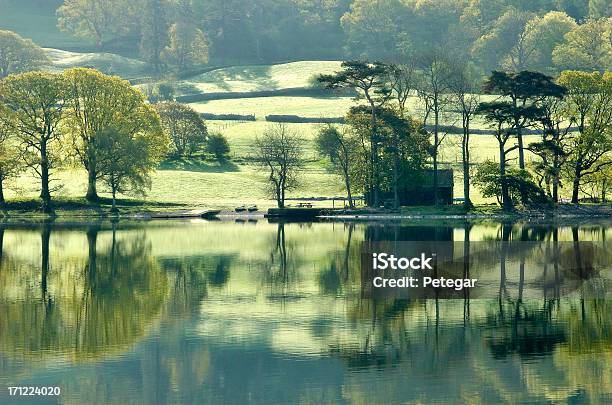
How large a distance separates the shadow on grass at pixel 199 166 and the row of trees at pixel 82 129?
1600 centimetres

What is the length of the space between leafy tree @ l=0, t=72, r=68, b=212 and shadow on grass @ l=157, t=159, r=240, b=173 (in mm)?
21907

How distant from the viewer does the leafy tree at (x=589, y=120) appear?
97312 millimetres

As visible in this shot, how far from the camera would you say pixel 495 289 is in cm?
4781

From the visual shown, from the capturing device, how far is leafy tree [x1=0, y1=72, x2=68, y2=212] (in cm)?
10025

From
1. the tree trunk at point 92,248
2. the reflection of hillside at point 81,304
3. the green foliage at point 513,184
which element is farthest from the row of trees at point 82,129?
the reflection of hillside at point 81,304

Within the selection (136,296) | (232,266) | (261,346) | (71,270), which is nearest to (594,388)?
(261,346)

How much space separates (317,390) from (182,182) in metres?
88.0

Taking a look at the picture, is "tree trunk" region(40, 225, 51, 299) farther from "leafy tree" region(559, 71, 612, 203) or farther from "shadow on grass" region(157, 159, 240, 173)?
"leafy tree" region(559, 71, 612, 203)

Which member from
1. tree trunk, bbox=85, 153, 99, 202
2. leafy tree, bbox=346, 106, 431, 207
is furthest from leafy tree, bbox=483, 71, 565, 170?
tree trunk, bbox=85, 153, 99, 202

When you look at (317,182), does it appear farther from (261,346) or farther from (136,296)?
(261,346)

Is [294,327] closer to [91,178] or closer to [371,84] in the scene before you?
[371,84]

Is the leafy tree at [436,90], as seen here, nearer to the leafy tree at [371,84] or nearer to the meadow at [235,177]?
the meadow at [235,177]

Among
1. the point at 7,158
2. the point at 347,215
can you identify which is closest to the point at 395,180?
the point at 347,215

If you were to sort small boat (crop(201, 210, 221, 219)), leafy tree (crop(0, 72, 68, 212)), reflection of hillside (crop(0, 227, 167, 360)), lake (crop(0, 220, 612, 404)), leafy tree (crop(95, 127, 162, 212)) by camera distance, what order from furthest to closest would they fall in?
leafy tree (crop(0, 72, 68, 212)) < leafy tree (crop(95, 127, 162, 212)) < small boat (crop(201, 210, 221, 219)) < reflection of hillside (crop(0, 227, 167, 360)) < lake (crop(0, 220, 612, 404))
